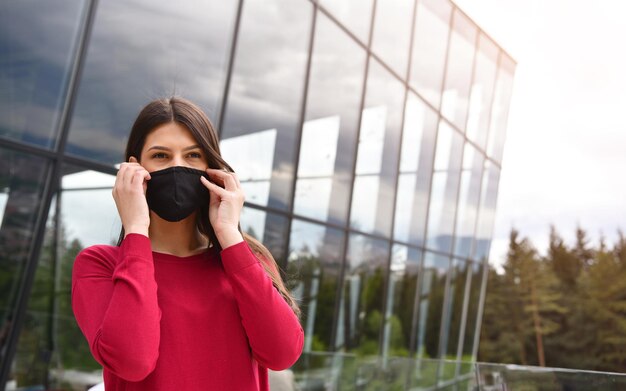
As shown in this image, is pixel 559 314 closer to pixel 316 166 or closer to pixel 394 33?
pixel 394 33

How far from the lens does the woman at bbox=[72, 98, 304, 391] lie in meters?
1.14

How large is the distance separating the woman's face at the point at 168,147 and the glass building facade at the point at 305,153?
2.78 meters

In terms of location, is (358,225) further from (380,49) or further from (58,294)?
(58,294)

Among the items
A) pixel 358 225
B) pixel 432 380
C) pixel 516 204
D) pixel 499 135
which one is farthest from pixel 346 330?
pixel 516 204

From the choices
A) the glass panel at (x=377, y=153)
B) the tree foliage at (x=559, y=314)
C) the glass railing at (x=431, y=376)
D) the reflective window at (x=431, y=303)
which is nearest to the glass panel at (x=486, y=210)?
the reflective window at (x=431, y=303)

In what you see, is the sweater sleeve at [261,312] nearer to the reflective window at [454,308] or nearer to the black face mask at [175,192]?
the black face mask at [175,192]

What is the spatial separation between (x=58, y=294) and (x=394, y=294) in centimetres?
→ 664

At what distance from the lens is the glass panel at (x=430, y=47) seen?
34.2ft

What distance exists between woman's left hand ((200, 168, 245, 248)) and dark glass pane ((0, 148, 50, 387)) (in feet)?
11.4

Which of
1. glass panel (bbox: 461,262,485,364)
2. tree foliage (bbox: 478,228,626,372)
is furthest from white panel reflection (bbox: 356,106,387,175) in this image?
tree foliage (bbox: 478,228,626,372)

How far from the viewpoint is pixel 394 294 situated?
10367 mm

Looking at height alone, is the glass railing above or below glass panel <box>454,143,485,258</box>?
below

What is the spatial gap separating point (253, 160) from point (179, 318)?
17.9 feet

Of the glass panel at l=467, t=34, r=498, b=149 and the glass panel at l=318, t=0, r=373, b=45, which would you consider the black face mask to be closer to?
the glass panel at l=318, t=0, r=373, b=45
